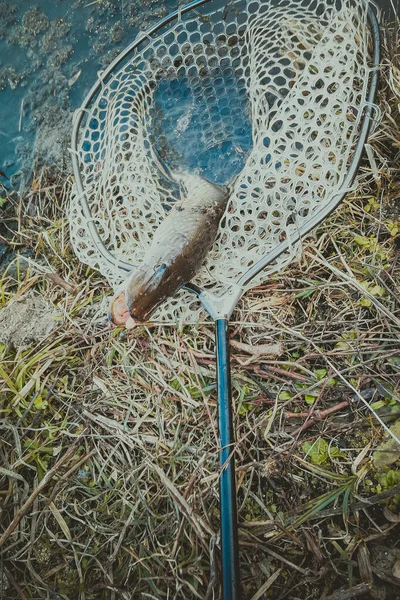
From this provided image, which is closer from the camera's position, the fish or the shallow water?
the fish

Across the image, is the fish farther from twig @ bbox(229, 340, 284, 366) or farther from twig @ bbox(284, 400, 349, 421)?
twig @ bbox(284, 400, 349, 421)

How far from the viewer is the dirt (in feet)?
6.85

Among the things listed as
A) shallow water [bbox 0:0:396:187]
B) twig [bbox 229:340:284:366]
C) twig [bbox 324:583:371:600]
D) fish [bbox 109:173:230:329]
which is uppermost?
shallow water [bbox 0:0:396:187]

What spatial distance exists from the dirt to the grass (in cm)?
5

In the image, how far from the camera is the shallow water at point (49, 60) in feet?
8.21

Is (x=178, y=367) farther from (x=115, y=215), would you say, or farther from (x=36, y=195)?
(x=36, y=195)

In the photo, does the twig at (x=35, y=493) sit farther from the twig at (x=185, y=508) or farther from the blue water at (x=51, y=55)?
the blue water at (x=51, y=55)

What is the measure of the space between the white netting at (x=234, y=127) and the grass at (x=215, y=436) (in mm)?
233

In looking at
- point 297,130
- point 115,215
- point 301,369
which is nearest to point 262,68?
point 297,130

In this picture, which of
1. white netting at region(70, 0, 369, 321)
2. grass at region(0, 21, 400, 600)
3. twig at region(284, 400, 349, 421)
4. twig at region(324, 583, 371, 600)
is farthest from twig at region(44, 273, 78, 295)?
twig at region(324, 583, 371, 600)

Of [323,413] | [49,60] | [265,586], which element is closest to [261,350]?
[323,413]

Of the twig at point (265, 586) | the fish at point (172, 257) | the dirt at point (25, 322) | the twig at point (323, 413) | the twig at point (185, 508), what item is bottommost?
the twig at point (265, 586)

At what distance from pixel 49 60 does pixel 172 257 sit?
1.60 meters

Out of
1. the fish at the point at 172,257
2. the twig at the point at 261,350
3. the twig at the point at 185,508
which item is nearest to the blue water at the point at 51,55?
the fish at the point at 172,257
